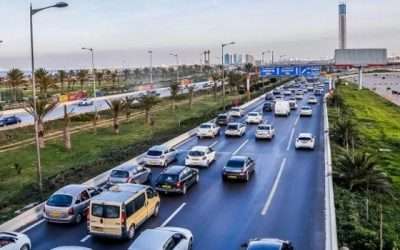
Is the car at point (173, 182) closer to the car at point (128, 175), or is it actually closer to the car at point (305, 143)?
the car at point (128, 175)

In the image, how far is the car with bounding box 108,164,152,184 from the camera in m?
26.2

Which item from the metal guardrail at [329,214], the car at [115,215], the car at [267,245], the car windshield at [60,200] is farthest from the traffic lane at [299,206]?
the car windshield at [60,200]

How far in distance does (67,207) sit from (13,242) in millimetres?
4184

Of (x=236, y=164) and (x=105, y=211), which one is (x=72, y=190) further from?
(x=236, y=164)

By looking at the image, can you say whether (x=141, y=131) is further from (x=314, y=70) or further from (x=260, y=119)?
(x=314, y=70)

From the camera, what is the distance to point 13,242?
16.9m

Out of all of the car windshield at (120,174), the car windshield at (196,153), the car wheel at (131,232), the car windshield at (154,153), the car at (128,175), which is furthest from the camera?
the car windshield at (154,153)

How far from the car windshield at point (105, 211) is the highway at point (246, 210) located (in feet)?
3.40

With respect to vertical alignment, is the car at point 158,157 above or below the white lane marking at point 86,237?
above

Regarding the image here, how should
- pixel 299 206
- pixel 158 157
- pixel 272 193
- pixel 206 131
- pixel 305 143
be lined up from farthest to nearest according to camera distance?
pixel 206 131 → pixel 305 143 → pixel 158 157 → pixel 272 193 → pixel 299 206

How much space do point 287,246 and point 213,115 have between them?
47.6 m

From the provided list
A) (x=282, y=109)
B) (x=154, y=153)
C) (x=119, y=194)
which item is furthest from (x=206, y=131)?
(x=119, y=194)

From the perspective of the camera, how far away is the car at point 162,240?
15242mm

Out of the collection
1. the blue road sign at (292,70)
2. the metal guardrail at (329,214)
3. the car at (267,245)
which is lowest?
the metal guardrail at (329,214)
